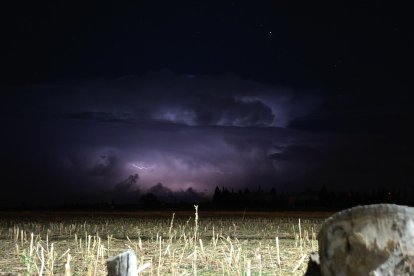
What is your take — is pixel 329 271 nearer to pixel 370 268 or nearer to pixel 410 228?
pixel 370 268

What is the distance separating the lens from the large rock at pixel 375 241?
3006 millimetres

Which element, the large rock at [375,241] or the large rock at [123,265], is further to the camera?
the large rock at [123,265]

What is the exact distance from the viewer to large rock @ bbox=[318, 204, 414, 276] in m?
3.01

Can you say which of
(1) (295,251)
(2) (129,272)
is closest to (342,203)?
(1) (295,251)

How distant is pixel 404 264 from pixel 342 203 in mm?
97098

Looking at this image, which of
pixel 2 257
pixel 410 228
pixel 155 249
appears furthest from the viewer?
pixel 155 249

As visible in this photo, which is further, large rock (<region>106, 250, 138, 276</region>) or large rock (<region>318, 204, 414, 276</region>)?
large rock (<region>106, 250, 138, 276</region>)

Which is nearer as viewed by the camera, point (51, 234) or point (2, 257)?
point (2, 257)

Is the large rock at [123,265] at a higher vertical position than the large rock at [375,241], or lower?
lower

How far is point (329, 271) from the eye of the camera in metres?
3.21

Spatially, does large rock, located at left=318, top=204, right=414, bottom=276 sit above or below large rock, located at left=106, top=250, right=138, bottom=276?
above

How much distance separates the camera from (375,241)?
304 cm

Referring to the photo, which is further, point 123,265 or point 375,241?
point 123,265

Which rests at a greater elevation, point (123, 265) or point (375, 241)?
point (375, 241)
